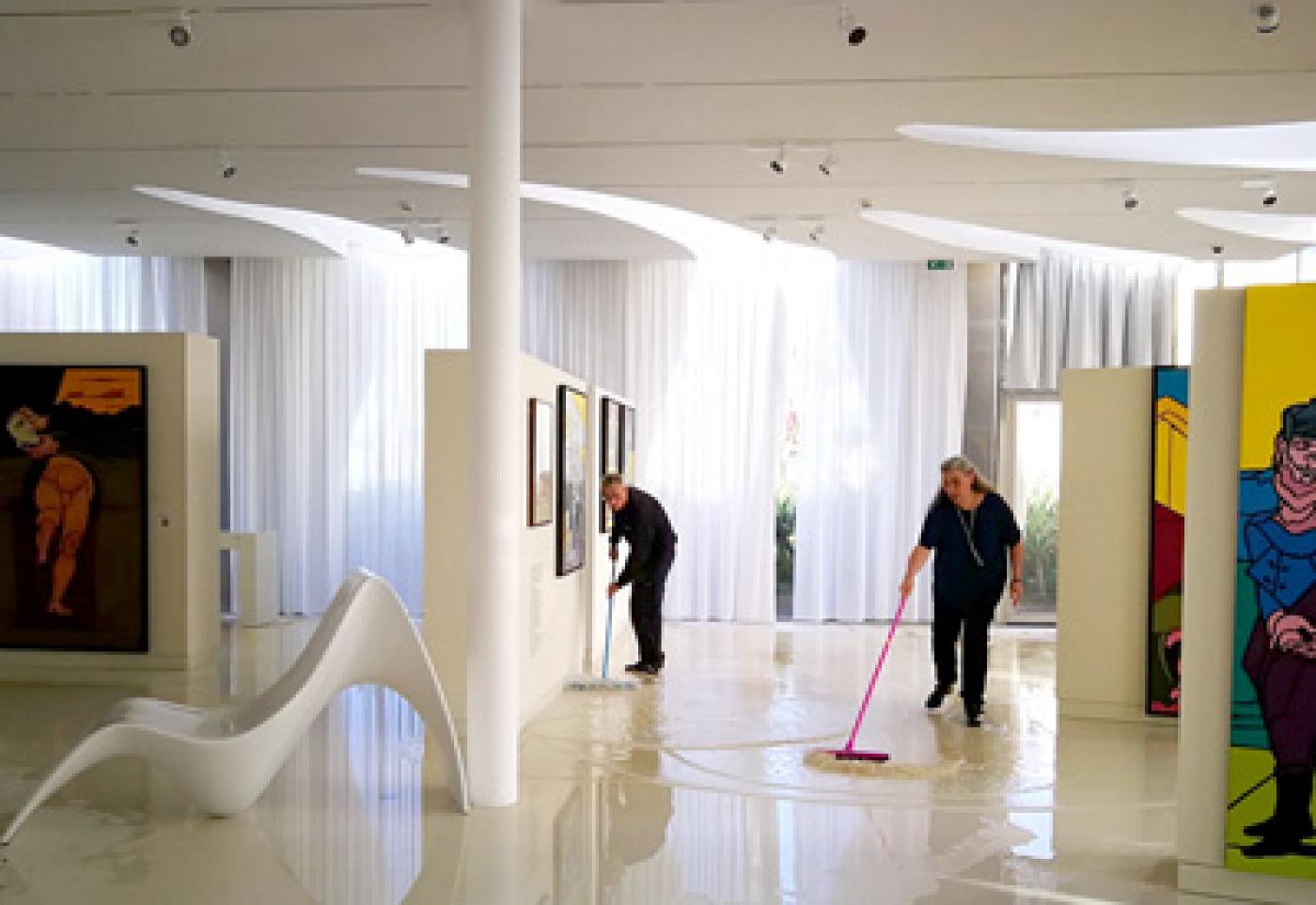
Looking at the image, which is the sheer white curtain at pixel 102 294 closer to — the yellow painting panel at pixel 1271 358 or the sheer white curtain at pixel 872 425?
the sheer white curtain at pixel 872 425

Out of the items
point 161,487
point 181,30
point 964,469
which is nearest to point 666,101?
point 181,30

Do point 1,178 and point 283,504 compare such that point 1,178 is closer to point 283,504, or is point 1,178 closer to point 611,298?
point 283,504

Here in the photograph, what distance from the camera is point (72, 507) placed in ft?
31.1

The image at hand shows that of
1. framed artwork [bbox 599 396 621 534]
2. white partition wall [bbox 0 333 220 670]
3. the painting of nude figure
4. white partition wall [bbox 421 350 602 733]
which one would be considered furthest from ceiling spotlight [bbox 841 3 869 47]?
the painting of nude figure

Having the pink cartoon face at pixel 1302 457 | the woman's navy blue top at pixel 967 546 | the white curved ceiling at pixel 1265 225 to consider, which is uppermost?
the white curved ceiling at pixel 1265 225

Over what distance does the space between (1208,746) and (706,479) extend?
8515mm

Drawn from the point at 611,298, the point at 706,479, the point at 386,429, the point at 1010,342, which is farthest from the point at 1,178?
the point at 1010,342

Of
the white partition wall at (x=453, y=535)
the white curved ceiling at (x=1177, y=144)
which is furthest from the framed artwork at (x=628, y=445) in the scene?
the white curved ceiling at (x=1177, y=144)

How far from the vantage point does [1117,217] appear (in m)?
10.4

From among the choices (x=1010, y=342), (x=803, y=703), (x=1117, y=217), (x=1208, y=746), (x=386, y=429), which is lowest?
(x=803, y=703)

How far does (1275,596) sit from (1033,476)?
28.2 ft


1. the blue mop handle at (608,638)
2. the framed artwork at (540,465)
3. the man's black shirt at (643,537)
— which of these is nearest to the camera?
the framed artwork at (540,465)

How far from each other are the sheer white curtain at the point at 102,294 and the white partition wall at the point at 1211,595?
10960mm

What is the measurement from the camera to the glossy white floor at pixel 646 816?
16.6 feet
